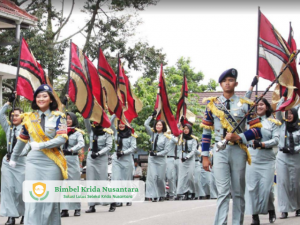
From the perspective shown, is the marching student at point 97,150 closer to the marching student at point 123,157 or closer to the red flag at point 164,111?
the marching student at point 123,157

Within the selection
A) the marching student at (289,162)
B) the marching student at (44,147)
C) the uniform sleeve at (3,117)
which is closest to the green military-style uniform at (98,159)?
the uniform sleeve at (3,117)

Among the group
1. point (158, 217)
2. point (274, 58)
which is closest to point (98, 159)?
point (158, 217)

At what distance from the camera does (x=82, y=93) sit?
46.1 feet

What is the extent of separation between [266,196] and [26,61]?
5.73 meters

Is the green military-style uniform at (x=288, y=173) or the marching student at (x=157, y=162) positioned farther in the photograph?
the marching student at (x=157, y=162)

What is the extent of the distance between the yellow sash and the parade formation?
0.05 ft

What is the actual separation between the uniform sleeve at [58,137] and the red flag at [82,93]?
5.30 m

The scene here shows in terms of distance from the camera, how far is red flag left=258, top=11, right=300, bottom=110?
11117mm

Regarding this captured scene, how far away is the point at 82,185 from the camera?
48.3 ft

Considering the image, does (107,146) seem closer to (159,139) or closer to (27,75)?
(27,75)

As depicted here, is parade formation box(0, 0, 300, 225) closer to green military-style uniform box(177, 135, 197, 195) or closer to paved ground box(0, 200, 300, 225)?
green military-style uniform box(177, 135, 197, 195)

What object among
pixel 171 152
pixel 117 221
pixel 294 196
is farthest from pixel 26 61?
pixel 171 152

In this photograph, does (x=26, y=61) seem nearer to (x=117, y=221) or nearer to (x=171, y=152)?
(x=117, y=221)

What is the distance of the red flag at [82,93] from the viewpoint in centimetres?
1380
